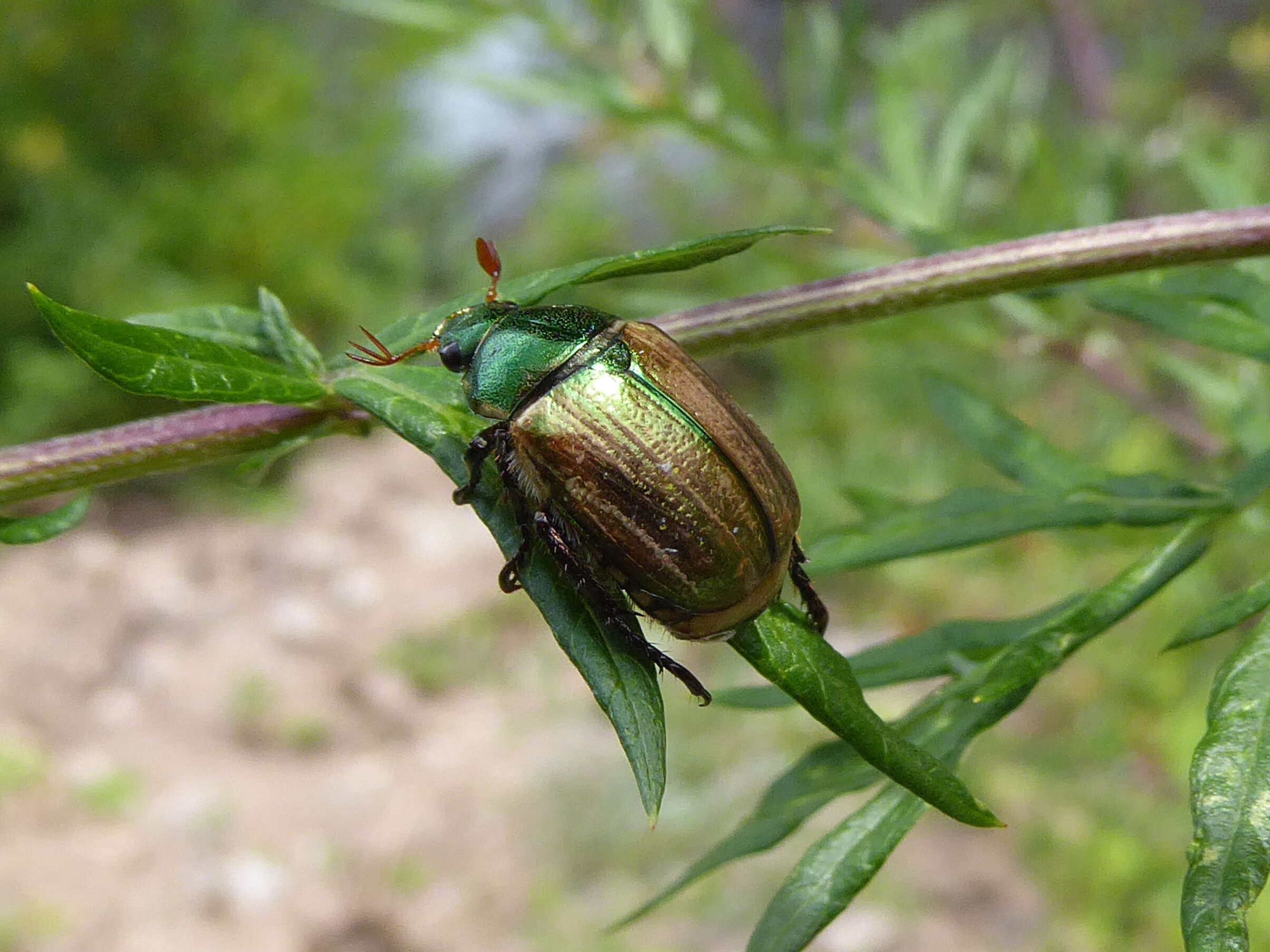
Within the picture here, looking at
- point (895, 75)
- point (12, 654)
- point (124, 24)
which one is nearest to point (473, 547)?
point (12, 654)

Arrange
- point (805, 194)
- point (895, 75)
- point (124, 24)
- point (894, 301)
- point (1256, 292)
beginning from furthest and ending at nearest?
point (124, 24)
point (805, 194)
point (895, 75)
point (1256, 292)
point (894, 301)

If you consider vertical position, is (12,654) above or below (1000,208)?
above

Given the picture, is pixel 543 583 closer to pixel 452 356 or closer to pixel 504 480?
pixel 504 480

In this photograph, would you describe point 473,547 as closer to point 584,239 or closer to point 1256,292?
point 584,239

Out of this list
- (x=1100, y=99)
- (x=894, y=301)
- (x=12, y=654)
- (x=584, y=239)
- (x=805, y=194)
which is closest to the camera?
(x=894, y=301)

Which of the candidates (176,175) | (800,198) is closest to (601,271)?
(800,198)

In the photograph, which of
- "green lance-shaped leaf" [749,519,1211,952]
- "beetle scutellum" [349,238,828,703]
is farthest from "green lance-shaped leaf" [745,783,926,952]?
"beetle scutellum" [349,238,828,703]

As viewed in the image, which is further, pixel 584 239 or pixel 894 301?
pixel 584 239

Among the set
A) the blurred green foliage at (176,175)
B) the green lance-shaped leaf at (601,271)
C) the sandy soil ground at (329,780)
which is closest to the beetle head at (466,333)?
the green lance-shaped leaf at (601,271)
